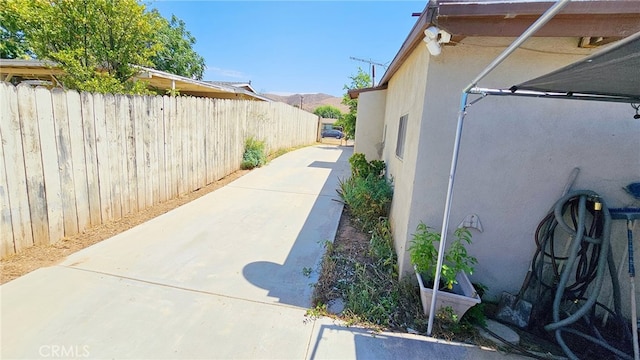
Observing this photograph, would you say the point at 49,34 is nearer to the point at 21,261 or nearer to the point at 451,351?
the point at 21,261

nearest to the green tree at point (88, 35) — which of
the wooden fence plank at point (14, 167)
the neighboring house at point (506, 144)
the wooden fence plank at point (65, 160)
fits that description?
the wooden fence plank at point (65, 160)

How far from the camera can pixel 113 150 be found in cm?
405

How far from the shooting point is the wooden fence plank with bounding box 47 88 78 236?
3262 mm

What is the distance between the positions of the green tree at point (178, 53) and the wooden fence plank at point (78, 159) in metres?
18.1

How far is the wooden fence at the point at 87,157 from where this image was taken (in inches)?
115

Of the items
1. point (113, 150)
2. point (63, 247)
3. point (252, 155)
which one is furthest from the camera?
point (252, 155)

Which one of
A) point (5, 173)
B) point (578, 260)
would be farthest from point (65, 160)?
point (578, 260)

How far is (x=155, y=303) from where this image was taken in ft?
8.46

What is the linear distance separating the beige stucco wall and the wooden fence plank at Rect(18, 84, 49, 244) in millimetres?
4133

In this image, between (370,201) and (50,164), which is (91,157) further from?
(370,201)

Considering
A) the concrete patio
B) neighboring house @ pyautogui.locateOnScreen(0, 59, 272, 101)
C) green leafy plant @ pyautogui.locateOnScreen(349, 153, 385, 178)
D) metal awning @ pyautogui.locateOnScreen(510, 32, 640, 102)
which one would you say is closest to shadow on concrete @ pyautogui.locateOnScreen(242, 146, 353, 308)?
the concrete patio

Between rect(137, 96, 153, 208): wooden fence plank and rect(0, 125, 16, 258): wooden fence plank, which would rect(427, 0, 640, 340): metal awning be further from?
rect(137, 96, 153, 208): wooden fence plank

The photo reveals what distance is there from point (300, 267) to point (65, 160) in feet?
10.3

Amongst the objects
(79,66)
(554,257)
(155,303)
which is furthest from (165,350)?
(79,66)
